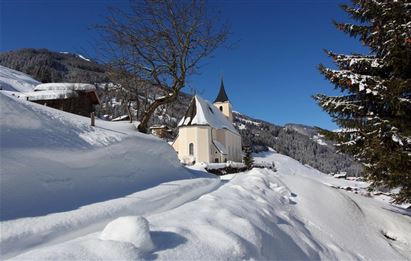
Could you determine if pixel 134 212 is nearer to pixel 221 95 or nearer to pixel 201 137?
pixel 201 137

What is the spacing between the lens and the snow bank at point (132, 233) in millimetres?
2178

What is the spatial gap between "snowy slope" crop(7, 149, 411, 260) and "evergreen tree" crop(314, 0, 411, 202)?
1.38 meters

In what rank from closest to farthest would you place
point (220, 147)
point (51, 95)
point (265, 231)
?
point (265, 231), point (51, 95), point (220, 147)

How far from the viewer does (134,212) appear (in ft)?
14.0

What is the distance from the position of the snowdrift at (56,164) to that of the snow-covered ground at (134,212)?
0.02 meters

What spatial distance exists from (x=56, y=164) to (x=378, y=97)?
788 centimetres

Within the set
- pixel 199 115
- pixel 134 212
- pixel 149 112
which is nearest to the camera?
pixel 134 212

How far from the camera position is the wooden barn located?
66.3ft

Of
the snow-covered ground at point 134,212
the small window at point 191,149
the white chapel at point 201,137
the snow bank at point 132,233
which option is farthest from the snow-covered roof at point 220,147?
the snow bank at point 132,233

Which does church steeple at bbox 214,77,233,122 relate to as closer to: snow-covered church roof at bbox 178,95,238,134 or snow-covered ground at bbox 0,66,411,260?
snow-covered church roof at bbox 178,95,238,134

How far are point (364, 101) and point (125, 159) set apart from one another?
7068 millimetres

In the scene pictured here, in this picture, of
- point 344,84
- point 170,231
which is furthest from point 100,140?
point 344,84

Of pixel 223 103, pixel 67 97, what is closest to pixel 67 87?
pixel 67 97

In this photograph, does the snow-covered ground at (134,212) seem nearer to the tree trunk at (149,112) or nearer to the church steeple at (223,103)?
the tree trunk at (149,112)
